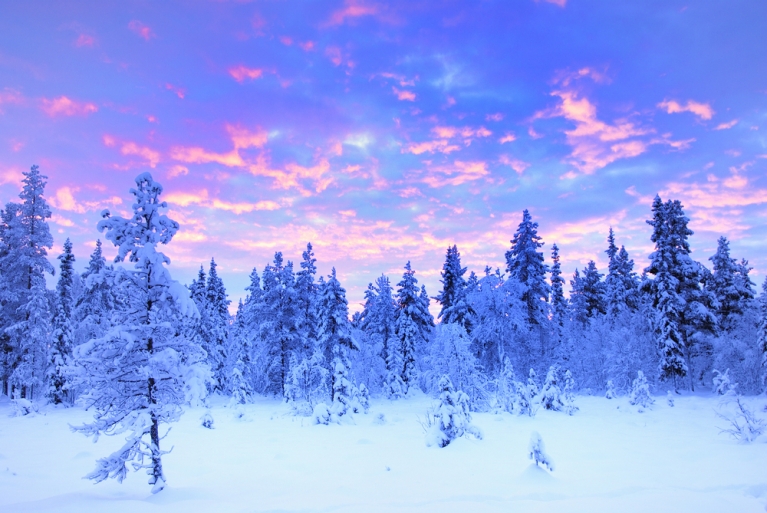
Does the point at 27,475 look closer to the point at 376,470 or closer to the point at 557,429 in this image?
the point at 376,470

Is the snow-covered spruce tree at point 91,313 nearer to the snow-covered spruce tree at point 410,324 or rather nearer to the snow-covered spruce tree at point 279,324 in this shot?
the snow-covered spruce tree at point 279,324

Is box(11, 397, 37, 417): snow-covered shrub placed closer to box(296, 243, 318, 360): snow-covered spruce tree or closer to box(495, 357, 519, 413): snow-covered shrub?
box(296, 243, 318, 360): snow-covered spruce tree

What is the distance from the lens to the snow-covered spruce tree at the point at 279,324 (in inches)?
1281

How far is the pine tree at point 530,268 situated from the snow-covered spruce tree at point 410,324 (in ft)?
34.9

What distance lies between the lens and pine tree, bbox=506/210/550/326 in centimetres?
3391

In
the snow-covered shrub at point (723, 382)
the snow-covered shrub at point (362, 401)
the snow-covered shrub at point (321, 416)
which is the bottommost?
the snow-covered shrub at point (362, 401)

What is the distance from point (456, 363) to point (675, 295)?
1700 centimetres

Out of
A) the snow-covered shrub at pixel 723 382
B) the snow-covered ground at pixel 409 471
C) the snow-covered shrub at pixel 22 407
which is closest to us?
the snow-covered ground at pixel 409 471

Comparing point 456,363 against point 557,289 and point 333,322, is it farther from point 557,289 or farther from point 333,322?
point 557,289

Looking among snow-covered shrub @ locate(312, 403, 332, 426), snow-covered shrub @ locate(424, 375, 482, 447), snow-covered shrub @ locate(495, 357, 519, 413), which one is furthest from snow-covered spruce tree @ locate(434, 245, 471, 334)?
snow-covered shrub @ locate(424, 375, 482, 447)

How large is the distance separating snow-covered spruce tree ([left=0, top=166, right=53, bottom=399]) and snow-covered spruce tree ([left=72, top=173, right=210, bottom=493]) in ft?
79.9

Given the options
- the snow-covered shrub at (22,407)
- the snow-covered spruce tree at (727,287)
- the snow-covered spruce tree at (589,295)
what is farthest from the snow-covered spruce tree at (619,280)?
the snow-covered shrub at (22,407)

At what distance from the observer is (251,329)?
36062 millimetres

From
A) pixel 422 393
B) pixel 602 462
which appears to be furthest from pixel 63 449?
pixel 422 393
